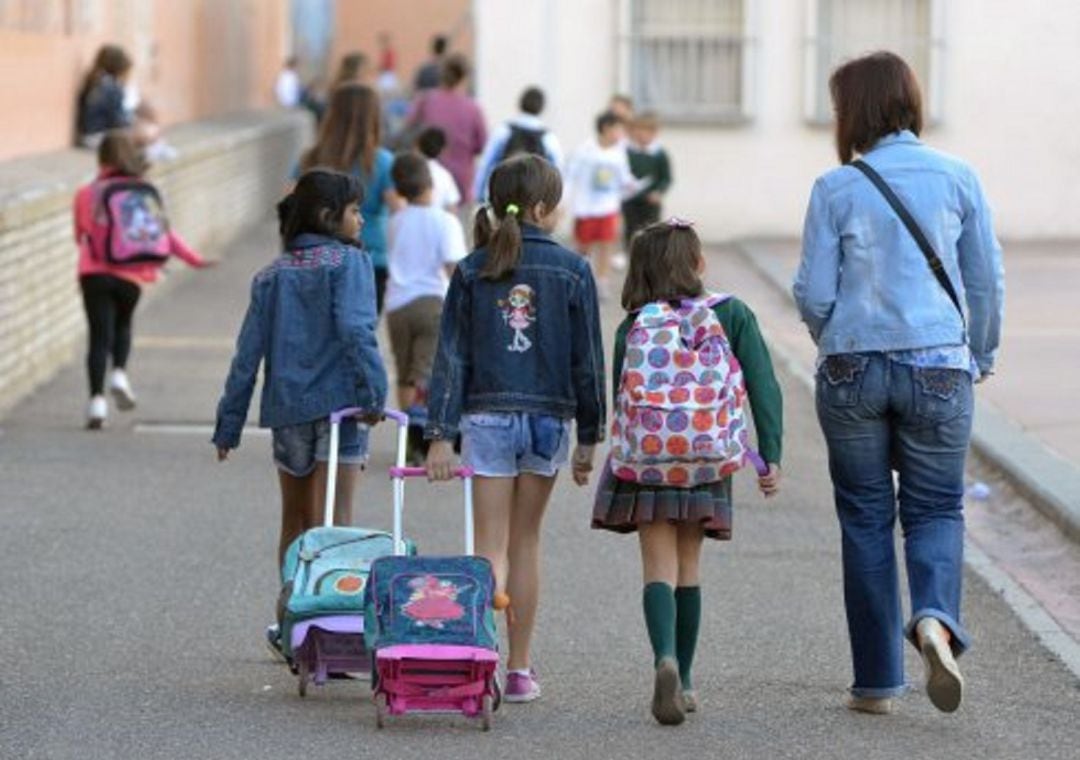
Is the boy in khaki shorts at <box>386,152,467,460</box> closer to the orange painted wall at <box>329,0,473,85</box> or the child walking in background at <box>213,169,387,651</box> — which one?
the child walking in background at <box>213,169,387,651</box>

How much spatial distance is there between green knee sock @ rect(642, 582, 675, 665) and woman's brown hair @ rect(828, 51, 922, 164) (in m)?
1.28

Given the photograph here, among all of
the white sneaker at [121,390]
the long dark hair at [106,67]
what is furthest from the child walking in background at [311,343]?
the long dark hair at [106,67]

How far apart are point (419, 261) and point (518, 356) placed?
4.47 meters

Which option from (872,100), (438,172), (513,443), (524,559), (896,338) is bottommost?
(524,559)

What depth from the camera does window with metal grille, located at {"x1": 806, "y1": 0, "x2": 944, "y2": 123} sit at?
87.4 feet

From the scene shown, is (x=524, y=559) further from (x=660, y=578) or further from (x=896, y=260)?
(x=896, y=260)

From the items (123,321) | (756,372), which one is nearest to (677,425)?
(756,372)

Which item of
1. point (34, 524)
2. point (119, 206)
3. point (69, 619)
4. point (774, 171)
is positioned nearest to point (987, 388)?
point (119, 206)

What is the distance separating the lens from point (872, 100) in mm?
7594

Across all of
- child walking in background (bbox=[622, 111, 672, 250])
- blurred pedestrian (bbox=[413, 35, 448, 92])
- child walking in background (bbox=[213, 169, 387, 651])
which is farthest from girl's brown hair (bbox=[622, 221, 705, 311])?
blurred pedestrian (bbox=[413, 35, 448, 92])

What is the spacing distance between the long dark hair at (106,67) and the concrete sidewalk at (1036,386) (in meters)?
5.37

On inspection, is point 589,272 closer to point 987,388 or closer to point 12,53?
point 987,388

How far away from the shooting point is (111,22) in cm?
2477

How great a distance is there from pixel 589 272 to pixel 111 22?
17473 millimetres
